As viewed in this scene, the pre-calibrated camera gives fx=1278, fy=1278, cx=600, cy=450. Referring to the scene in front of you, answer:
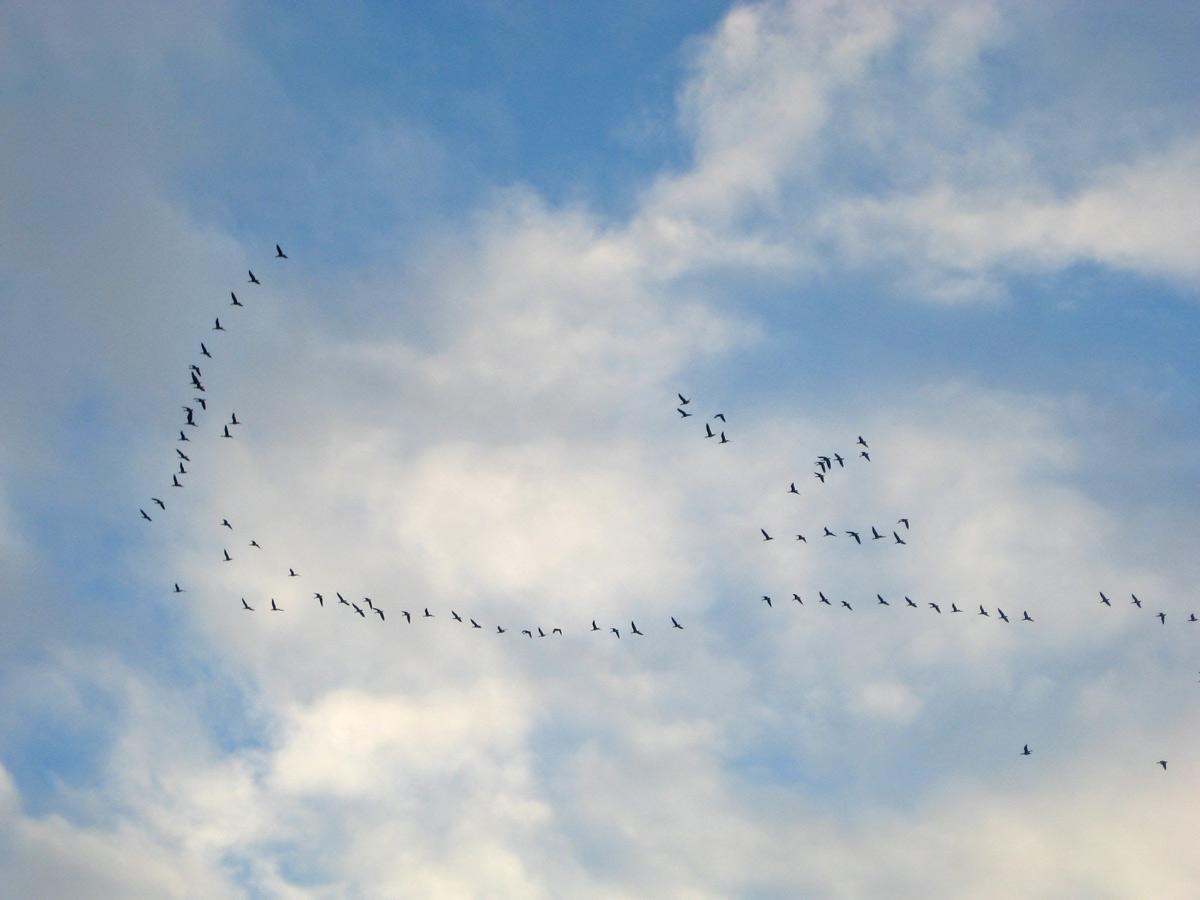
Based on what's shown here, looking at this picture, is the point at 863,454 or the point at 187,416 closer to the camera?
the point at 187,416

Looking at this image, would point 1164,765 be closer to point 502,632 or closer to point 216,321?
point 502,632

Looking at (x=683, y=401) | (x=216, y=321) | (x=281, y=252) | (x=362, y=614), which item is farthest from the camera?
(x=362, y=614)

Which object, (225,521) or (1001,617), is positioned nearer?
(225,521)

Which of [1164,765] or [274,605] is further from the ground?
[274,605]

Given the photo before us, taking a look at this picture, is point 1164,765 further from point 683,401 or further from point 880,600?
point 683,401

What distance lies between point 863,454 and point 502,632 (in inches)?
2338

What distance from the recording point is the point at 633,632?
611 feet

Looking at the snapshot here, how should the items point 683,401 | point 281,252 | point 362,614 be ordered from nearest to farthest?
point 281,252, point 683,401, point 362,614

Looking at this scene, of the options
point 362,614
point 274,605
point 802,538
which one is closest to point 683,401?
point 802,538

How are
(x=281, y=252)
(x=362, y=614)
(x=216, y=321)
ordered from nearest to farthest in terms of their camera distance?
(x=281, y=252), (x=216, y=321), (x=362, y=614)

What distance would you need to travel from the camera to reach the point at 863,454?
17012 centimetres

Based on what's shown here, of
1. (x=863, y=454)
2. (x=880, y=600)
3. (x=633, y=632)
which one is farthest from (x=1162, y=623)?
(x=633, y=632)

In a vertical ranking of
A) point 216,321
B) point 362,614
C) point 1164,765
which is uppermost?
point 216,321

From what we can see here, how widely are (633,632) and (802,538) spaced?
31.6 meters
